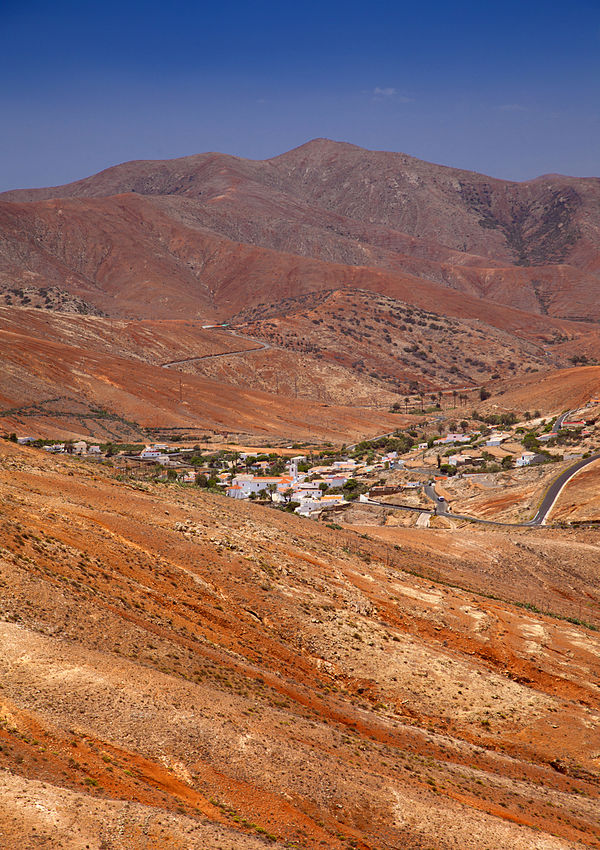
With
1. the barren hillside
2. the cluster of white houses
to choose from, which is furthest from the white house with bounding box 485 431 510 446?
the barren hillside

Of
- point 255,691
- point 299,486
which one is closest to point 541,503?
point 299,486

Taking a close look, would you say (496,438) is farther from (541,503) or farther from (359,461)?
(541,503)

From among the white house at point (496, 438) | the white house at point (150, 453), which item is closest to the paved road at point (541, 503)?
the white house at point (496, 438)

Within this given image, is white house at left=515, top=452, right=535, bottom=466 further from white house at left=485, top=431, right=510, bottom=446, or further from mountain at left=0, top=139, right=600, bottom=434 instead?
mountain at left=0, top=139, right=600, bottom=434

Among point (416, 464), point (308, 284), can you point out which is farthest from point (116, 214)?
point (416, 464)

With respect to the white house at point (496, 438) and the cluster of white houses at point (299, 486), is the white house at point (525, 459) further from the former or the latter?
the cluster of white houses at point (299, 486)

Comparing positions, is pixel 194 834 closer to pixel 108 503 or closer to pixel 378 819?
pixel 378 819
